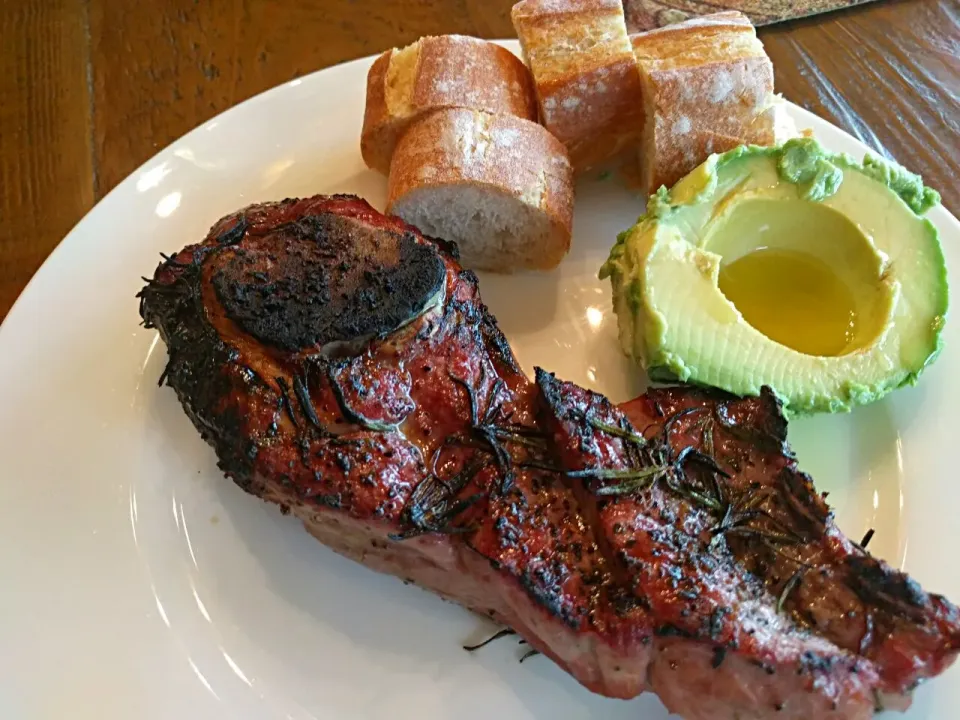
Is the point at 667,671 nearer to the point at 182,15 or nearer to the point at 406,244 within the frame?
the point at 406,244

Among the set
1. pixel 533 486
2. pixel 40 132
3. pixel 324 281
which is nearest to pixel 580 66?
pixel 324 281

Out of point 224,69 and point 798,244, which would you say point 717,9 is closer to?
point 798,244

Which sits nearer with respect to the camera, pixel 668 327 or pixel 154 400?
pixel 668 327

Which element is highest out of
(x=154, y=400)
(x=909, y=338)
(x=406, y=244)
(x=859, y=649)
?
(x=406, y=244)

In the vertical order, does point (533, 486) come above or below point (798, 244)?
below

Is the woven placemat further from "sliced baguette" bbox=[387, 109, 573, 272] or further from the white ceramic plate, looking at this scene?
the white ceramic plate

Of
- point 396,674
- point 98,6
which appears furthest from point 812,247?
point 98,6
